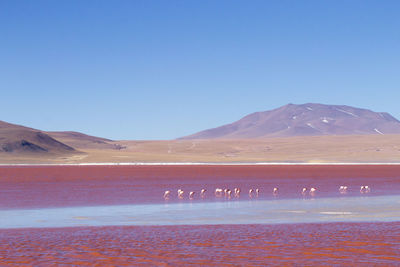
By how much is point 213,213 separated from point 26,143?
330 feet

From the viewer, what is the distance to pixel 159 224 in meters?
17.4

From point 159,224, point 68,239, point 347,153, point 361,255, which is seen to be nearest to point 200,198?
point 159,224

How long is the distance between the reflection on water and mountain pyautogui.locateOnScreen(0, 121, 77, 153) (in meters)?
93.3

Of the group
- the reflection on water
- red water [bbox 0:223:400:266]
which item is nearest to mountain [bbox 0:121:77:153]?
the reflection on water

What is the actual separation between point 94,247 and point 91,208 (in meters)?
9.79

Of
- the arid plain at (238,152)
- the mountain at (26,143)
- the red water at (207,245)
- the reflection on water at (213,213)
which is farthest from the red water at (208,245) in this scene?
the mountain at (26,143)

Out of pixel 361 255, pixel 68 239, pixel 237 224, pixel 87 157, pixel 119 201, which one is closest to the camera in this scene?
pixel 361 255

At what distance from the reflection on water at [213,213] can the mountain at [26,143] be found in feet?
306

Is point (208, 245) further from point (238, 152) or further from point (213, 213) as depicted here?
point (238, 152)

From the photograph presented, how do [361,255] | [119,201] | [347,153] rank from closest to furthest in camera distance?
[361,255] → [119,201] → [347,153]

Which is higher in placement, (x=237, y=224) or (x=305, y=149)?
(x=305, y=149)

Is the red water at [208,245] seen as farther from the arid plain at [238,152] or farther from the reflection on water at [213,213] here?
the arid plain at [238,152]

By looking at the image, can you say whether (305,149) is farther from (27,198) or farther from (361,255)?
(361,255)

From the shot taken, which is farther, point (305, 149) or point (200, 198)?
point (305, 149)
